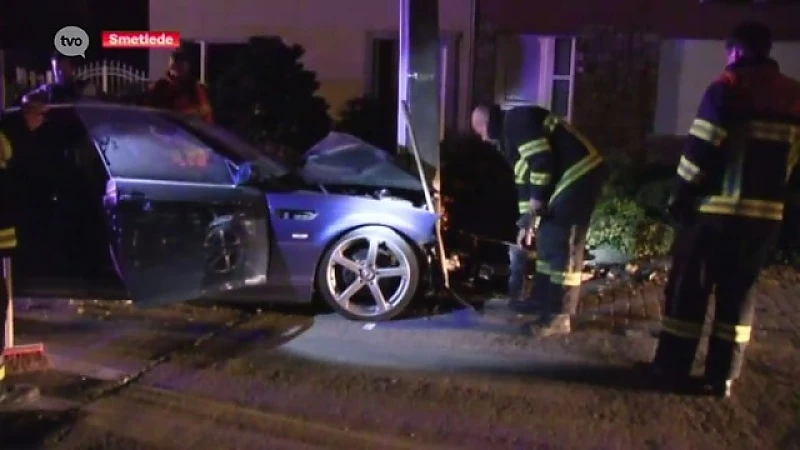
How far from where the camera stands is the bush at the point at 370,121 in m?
14.9

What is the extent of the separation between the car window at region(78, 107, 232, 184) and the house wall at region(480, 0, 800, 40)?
8.97 metres

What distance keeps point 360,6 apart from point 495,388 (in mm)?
10682

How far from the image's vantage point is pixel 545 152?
769cm

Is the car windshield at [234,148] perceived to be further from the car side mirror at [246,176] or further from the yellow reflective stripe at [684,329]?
the yellow reflective stripe at [684,329]

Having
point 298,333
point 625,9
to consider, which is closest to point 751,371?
point 298,333

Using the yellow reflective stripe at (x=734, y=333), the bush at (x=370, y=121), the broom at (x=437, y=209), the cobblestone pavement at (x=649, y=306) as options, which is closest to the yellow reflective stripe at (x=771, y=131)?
the yellow reflective stripe at (x=734, y=333)

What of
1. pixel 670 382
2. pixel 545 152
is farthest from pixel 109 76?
pixel 670 382

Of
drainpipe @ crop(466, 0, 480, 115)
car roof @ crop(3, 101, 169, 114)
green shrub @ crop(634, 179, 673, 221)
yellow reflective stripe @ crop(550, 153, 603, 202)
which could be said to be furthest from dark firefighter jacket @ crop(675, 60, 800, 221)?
drainpipe @ crop(466, 0, 480, 115)

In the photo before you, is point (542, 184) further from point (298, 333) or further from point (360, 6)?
point (360, 6)

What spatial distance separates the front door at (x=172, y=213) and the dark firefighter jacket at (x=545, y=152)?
1.79 meters

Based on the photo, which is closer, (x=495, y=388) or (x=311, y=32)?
(x=495, y=388)

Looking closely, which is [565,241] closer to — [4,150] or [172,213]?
[172,213]

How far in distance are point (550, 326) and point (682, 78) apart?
10046mm

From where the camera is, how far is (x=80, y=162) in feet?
26.8
